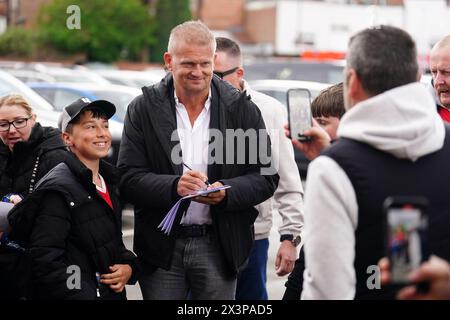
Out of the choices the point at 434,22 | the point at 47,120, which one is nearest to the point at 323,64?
the point at 47,120

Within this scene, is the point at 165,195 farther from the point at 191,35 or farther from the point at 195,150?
the point at 191,35

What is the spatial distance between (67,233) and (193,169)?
2.29ft

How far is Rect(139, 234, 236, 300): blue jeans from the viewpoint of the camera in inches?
175

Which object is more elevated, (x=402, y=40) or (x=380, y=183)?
(x=402, y=40)

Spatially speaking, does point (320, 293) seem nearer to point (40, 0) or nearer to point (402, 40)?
point (402, 40)

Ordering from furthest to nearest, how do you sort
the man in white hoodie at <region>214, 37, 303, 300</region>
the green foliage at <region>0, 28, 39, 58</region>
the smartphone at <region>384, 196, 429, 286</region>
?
1. the green foliage at <region>0, 28, 39, 58</region>
2. the man in white hoodie at <region>214, 37, 303, 300</region>
3. the smartphone at <region>384, 196, 429, 286</region>

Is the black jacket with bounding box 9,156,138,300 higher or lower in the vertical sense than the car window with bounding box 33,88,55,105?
higher

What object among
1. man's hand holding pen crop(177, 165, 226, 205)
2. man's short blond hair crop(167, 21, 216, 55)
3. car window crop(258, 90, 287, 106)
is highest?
man's short blond hair crop(167, 21, 216, 55)

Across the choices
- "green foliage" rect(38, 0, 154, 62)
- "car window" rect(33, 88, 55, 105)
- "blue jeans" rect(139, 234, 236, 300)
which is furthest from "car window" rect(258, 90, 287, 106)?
"green foliage" rect(38, 0, 154, 62)

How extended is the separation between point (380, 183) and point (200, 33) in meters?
1.86

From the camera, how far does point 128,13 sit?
53906 millimetres

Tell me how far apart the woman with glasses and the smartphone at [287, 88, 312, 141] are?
6.09 ft

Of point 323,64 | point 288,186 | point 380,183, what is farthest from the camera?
point 323,64

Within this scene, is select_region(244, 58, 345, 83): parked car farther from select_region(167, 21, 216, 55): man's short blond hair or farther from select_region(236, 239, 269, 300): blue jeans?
select_region(167, 21, 216, 55): man's short blond hair
